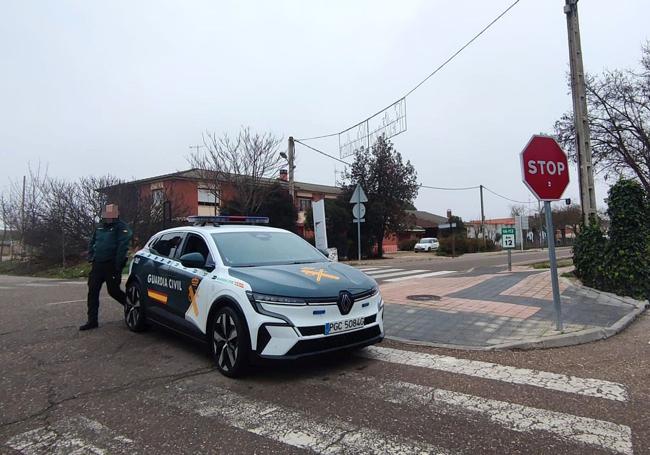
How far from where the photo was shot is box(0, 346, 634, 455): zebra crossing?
304 centimetres

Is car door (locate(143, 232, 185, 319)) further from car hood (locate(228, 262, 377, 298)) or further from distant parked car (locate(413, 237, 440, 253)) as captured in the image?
distant parked car (locate(413, 237, 440, 253))

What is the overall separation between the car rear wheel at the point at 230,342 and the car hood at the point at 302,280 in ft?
1.27

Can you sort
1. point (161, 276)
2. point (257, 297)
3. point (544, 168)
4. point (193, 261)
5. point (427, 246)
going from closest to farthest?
point (257, 297) < point (193, 261) < point (544, 168) < point (161, 276) < point (427, 246)

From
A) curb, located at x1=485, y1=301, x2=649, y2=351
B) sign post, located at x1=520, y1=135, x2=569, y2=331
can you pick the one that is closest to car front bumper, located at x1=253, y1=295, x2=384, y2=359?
curb, located at x1=485, y1=301, x2=649, y2=351

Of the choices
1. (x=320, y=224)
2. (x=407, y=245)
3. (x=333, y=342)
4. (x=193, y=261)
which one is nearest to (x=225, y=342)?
(x=193, y=261)

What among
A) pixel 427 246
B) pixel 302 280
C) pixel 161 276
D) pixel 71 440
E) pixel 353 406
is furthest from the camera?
pixel 427 246

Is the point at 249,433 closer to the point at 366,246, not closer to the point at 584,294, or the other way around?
the point at 584,294

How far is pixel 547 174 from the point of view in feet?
19.1

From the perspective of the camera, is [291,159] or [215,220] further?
[291,159]

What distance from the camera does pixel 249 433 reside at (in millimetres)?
3223

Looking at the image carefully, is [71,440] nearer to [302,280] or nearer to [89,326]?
[302,280]

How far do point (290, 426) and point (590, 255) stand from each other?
8526mm

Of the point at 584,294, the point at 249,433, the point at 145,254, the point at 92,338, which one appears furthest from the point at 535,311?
the point at 92,338

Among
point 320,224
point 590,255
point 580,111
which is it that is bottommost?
point 590,255
